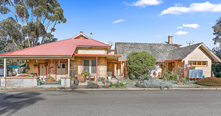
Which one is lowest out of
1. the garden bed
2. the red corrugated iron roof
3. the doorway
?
the garden bed

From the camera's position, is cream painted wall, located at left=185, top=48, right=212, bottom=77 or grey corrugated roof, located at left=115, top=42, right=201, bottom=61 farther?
grey corrugated roof, located at left=115, top=42, right=201, bottom=61

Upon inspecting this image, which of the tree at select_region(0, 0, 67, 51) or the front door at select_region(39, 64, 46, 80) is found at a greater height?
the tree at select_region(0, 0, 67, 51)

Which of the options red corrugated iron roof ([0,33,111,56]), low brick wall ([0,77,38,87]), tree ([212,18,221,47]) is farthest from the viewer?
tree ([212,18,221,47])

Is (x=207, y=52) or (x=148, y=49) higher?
(x=148, y=49)

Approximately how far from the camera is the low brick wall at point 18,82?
10963 mm

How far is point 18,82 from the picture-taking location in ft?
36.5

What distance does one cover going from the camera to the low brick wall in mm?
10963

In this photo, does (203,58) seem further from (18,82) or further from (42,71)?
Answer: (18,82)

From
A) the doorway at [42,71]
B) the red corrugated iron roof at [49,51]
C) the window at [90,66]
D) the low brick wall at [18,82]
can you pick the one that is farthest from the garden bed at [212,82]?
the doorway at [42,71]

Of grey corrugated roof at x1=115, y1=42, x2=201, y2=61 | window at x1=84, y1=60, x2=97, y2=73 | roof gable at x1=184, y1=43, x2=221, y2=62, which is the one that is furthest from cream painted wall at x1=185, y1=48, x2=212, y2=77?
window at x1=84, y1=60, x2=97, y2=73

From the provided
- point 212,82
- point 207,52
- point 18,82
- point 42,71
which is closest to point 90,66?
point 42,71

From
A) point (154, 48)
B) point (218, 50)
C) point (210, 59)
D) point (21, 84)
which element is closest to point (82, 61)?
point (21, 84)

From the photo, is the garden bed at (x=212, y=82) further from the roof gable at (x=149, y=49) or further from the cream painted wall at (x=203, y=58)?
the roof gable at (x=149, y=49)

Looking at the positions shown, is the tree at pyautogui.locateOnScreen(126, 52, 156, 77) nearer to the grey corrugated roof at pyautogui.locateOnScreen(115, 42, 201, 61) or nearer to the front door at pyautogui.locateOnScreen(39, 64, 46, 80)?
the grey corrugated roof at pyautogui.locateOnScreen(115, 42, 201, 61)
